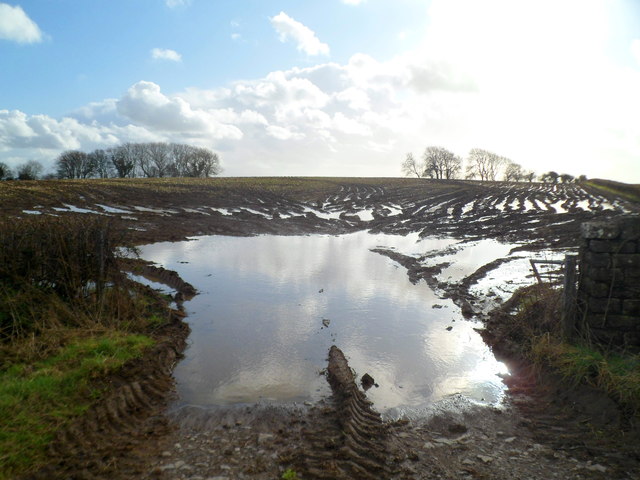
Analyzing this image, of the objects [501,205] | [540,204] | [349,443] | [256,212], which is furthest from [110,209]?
[540,204]

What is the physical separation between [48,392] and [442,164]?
98.9 metres

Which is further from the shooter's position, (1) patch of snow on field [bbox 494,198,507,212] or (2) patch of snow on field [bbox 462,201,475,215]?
(1) patch of snow on field [bbox 494,198,507,212]

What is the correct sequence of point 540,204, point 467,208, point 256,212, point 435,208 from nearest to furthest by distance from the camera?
point 256,212, point 467,208, point 435,208, point 540,204

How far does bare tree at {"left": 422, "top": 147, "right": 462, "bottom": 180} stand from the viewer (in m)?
96.2

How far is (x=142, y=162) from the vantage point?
8900 centimetres

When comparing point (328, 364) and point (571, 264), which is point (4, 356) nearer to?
point (328, 364)

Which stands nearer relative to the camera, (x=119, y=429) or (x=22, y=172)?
(x=119, y=429)

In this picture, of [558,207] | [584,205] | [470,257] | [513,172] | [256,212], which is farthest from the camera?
[513,172]

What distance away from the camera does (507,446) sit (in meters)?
5.13

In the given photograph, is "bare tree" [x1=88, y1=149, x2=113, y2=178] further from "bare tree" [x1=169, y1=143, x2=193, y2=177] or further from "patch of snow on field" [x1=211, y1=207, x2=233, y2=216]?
"patch of snow on field" [x1=211, y1=207, x2=233, y2=216]

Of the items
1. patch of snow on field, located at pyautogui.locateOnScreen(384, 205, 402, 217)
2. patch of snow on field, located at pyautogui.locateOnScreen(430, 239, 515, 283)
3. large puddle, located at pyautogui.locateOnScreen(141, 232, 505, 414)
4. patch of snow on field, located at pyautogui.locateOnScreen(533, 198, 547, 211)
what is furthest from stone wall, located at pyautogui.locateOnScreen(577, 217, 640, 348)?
patch of snow on field, located at pyautogui.locateOnScreen(533, 198, 547, 211)

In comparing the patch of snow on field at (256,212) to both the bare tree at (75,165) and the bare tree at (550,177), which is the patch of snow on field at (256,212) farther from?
the bare tree at (550,177)

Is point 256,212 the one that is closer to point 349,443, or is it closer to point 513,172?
point 349,443

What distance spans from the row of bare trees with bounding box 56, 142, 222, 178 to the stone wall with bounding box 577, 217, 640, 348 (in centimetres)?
8143
